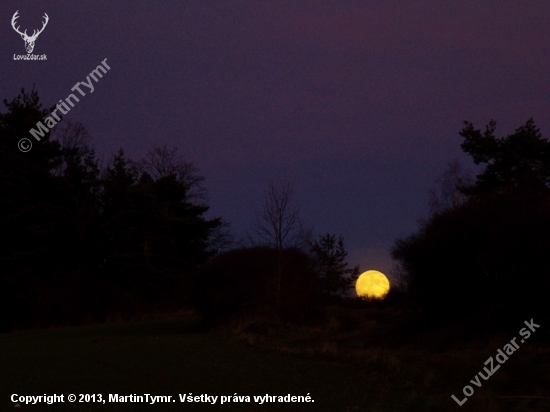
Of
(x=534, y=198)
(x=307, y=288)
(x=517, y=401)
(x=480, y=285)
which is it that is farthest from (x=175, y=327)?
(x=517, y=401)

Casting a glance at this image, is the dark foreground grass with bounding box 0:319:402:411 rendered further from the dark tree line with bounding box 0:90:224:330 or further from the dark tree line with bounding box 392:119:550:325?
the dark tree line with bounding box 0:90:224:330

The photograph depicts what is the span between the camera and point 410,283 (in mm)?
25734

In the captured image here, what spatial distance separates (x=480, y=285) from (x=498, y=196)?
3.62 meters

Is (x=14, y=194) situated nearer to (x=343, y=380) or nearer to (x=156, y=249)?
(x=156, y=249)

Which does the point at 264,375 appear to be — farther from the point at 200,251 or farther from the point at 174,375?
the point at 200,251

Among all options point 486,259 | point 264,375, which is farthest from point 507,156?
point 264,375

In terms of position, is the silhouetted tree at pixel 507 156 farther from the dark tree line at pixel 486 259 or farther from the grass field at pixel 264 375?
the grass field at pixel 264 375

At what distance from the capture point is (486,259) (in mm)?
22031

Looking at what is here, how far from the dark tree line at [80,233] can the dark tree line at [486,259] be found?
21333mm

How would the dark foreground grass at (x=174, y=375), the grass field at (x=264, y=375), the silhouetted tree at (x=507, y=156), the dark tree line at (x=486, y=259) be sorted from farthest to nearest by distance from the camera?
1. the silhouetted tree at (x=507, y=156)
2. the dark tree line at (x=486, y=259)
3. the grass field at (x=264, y=375)
4. the dark foreground grass at (x=174, y=375)

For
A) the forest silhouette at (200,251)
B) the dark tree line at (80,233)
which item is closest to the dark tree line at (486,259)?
the forest silhouette at (200,251)

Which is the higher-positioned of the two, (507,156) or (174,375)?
(507,156)

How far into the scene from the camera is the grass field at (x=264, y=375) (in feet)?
39.3

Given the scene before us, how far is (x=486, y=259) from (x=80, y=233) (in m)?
33.7
